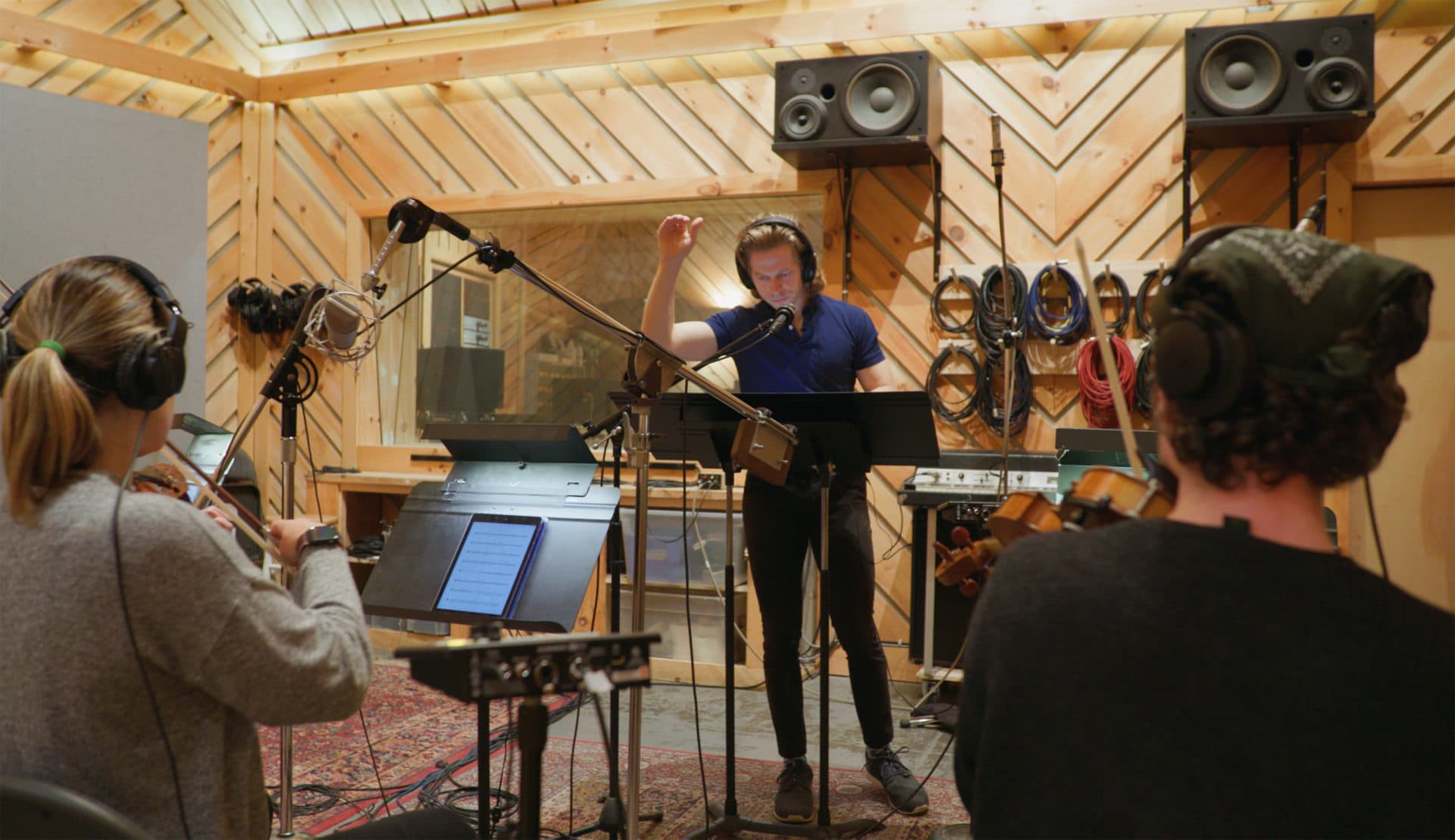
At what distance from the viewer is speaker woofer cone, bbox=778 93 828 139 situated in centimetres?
426

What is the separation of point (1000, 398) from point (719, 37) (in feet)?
6.67

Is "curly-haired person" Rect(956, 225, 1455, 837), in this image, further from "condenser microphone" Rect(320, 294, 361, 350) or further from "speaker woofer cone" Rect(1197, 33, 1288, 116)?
"speaker woofer cone" Rect(1197, 33, 1288, 116)

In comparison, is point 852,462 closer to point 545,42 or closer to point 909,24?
point 909,24

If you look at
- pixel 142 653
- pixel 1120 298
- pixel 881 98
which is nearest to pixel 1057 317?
pixel 1120 298

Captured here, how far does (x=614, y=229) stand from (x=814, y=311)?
2502mm

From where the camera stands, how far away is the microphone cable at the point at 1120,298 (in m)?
4.23

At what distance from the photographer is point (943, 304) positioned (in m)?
4.48

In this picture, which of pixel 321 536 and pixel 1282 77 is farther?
pixel 1282 77

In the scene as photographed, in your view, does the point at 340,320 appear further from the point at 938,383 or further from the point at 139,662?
the point at 938,383

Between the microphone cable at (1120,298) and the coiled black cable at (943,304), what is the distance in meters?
0.49

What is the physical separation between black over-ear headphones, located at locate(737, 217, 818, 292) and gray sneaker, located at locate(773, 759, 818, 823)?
1283 mm

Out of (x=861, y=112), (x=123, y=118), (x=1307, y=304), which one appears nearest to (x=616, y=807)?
(x=1307, y=304)

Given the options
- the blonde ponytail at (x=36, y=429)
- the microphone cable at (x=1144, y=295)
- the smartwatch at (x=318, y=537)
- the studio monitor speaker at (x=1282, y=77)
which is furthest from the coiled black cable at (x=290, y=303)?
the blonde ponytail at (x=36, y=429)

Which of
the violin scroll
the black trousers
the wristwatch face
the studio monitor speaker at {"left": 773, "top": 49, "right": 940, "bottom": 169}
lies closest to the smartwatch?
the wristwatch face
